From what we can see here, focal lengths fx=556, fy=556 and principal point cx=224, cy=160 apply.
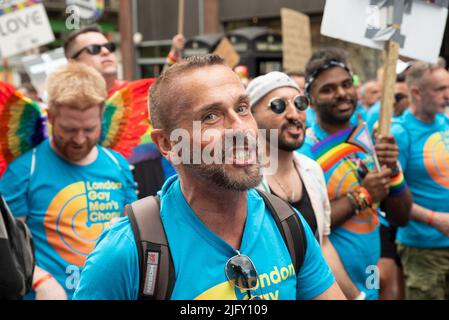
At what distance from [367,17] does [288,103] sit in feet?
2.23

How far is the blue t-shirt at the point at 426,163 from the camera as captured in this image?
3.81m

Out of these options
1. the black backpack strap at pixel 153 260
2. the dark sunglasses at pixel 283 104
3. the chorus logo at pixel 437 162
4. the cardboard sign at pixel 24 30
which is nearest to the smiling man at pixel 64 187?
the dark sunglasses at pixel 283 104

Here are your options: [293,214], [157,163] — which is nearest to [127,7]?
[157,163]

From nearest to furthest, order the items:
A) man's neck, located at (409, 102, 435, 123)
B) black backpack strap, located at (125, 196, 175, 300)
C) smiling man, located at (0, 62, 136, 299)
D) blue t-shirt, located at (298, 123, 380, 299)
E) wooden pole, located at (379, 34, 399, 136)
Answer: black backpack strap, located at (125, 196, 175, 300), smiling man, located at (0, 62, 136, 299), wooden pole, located at (379, 34, 399, 136), blue t-shirt, located at (298, 123, 380, 299), man's neck, located at (409, 102, 435, 123)

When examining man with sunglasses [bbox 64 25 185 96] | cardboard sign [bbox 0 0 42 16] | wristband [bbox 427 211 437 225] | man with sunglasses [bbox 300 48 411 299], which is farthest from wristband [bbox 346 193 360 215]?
cardboard sign [bbox 0 0 42 16]

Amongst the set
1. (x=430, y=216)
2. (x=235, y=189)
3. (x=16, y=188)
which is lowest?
(x=430, y=216)

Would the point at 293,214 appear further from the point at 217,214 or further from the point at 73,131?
the point at 73,131

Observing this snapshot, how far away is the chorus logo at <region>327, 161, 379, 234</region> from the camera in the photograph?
311 cm

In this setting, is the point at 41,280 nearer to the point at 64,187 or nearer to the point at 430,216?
the point at 64,187

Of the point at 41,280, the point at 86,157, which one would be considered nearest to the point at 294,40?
the point at 86,157

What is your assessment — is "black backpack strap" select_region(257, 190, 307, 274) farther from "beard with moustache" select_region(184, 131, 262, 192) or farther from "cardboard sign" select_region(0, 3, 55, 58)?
"cardboard sign" select_region(0, 3, 55, 58)

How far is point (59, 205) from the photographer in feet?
9.47

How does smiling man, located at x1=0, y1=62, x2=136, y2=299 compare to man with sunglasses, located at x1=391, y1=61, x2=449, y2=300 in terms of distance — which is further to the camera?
man with sunglasses, located at x1=391, y1=61, x2=449, y2=300

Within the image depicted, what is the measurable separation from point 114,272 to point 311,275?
0.63 metres
